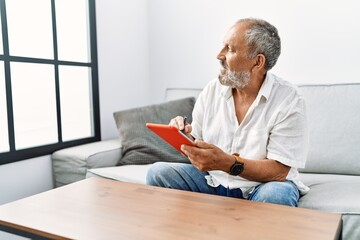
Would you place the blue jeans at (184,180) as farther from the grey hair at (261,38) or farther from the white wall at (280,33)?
the white wall at (280,33)

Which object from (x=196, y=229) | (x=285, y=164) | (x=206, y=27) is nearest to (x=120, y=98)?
(x=206, y=27)

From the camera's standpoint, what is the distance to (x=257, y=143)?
130 centimetres

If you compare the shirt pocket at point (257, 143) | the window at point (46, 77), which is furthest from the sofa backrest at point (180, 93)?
the shirt pocket at point (257, 143)

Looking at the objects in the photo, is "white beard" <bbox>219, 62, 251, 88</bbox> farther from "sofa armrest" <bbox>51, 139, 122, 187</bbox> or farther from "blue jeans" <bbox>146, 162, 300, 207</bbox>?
"sofa armrest" <bbox>51, 139, 122, 187</bbox>

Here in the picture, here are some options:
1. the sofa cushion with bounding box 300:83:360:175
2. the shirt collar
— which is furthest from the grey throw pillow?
the sofa cushion with bounding box 300:83:360:175

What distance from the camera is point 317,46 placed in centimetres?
206

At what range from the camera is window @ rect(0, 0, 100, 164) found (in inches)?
67.8

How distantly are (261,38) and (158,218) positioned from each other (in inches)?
32.2

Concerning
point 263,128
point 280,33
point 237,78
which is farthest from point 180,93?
point 263,128

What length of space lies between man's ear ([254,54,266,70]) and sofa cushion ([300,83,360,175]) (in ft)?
2.01

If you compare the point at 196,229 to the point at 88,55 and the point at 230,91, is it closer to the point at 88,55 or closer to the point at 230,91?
the point at 230,91

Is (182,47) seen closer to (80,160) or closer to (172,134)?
(80,160)

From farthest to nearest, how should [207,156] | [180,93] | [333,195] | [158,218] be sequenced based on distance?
[180,93], [333,195], [207,156], [158,218]

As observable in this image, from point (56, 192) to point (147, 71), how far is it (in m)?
1.65
